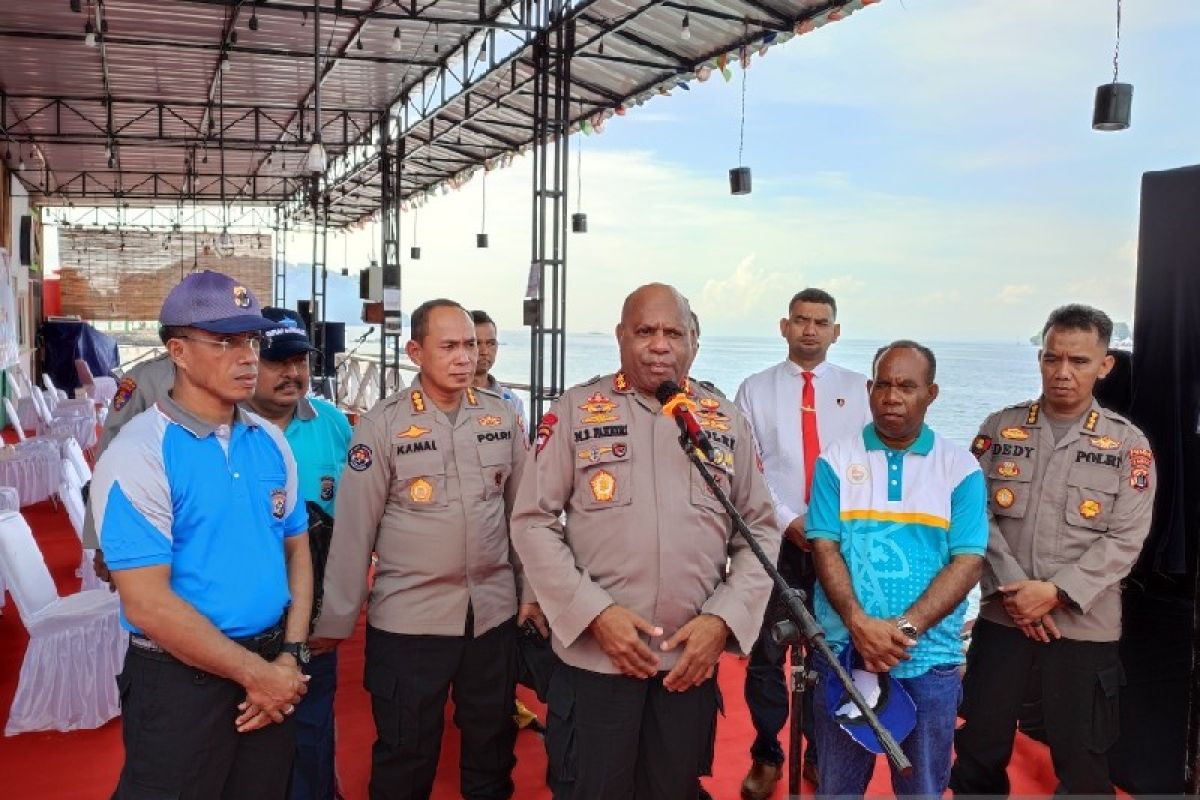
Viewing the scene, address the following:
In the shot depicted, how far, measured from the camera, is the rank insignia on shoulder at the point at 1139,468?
2576 mm

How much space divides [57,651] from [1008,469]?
3654mm

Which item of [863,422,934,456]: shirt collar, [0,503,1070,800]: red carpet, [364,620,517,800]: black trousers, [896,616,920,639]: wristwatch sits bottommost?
[0,503,1070,800]: red carpet

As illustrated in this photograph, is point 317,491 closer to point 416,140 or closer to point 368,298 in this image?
point 368,298

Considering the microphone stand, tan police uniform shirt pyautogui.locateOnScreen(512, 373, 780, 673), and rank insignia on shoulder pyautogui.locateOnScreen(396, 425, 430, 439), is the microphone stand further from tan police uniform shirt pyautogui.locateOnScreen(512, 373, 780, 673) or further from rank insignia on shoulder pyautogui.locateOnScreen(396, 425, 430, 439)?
rank insignia on shoulder pyautogui.locateOnScreen(396, 425, 430, 439)

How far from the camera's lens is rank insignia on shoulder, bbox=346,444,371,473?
8.55 ft

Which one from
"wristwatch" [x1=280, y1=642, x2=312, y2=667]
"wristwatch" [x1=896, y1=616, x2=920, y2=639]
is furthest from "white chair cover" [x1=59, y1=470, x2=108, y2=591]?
"wristwatch" [x1=896, y1=616, x2=920, y2=639]

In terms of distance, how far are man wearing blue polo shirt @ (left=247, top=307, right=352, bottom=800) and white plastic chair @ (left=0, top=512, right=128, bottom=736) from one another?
5.35 ft

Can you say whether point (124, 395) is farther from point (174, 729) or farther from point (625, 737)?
point (625, 737)

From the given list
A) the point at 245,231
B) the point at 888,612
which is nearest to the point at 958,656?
the point at 888,612

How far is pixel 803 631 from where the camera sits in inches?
65.0

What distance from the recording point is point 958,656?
231 cm

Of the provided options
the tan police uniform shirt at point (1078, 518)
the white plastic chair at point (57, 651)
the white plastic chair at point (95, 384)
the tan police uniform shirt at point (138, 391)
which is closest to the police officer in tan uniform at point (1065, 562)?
the tan police uniform shirt at point (1078, 518)

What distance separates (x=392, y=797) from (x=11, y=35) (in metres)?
9.41

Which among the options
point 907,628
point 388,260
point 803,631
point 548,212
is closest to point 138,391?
point 803,631
